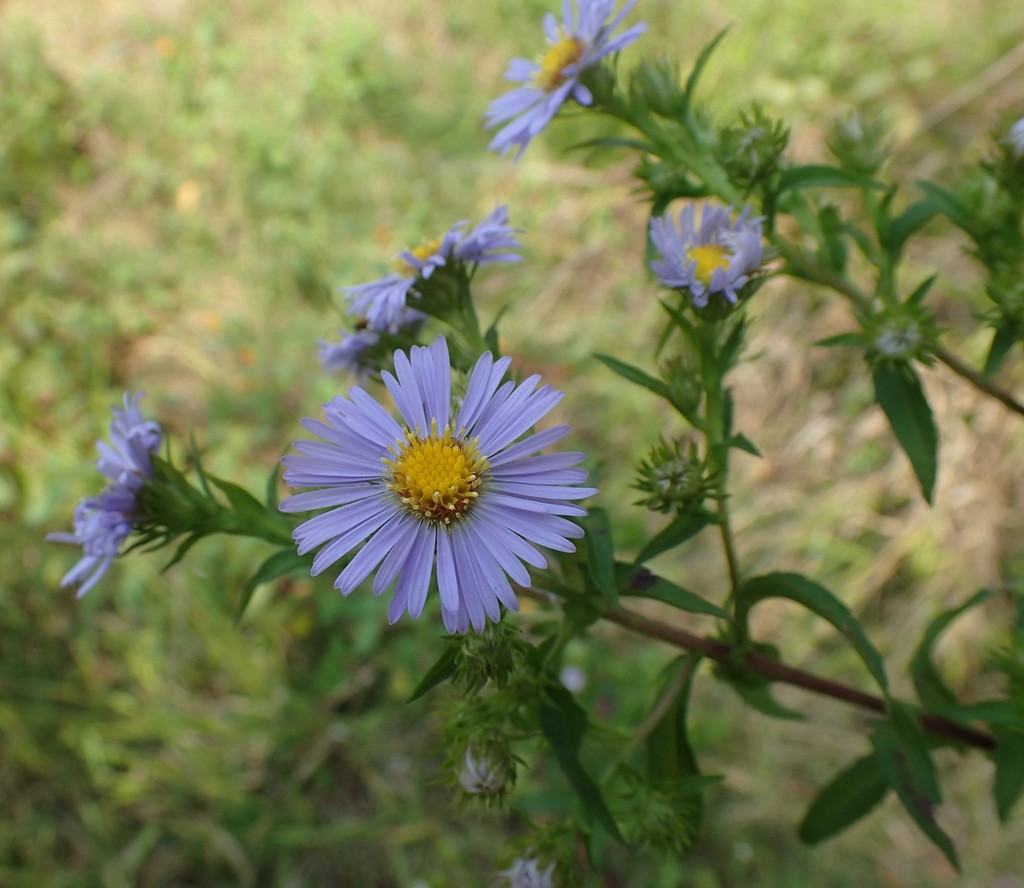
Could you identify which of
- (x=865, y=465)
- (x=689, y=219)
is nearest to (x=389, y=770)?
(x=865, y=465)

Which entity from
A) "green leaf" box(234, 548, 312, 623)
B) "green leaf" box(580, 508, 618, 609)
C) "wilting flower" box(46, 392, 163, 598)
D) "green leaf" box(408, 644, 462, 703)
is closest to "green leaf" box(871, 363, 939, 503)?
"green leaf" box(580, 508, 618, 609)

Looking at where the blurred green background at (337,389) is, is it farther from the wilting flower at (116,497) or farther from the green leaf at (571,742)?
the wilting flower at (116,497)

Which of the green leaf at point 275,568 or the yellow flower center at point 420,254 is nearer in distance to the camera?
the green leaf at point 275,568

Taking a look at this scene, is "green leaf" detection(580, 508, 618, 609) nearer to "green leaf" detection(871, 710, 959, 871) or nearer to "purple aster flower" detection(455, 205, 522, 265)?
"purple aster flower" detection(455, 205, 522, 265)

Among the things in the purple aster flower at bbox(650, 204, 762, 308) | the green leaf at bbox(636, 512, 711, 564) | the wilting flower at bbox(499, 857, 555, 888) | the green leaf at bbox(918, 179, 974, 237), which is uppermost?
the green leaf at bbox(918, 179, 974, 237)

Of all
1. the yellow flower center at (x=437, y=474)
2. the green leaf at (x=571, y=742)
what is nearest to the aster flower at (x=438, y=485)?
the yellow flower center at (x=437, y=474)

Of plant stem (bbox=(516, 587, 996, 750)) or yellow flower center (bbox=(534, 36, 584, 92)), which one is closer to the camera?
plant stem (bbox=(516, 587, 996, 750))
